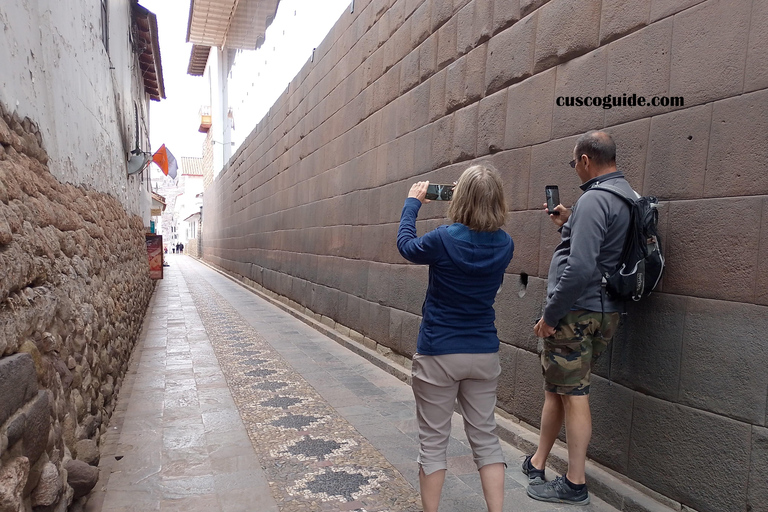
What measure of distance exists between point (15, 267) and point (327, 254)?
5963 mm

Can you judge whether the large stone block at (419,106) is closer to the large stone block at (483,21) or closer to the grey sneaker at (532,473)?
the large stone block at (483,21)

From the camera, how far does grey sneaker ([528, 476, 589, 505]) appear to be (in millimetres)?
2666

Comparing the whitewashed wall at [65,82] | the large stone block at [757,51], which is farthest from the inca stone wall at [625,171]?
the whitewashed wall at [65,82]

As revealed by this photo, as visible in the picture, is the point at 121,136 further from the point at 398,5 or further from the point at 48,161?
the point at 48,161

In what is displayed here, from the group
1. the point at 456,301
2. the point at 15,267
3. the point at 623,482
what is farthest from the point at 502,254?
the point at 15,267

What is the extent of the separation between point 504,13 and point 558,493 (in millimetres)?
3129

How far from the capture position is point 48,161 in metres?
2.80

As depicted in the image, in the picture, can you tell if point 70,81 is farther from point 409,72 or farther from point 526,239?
point 526,239

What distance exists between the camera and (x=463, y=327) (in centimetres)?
224

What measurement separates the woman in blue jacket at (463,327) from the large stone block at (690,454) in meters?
0.82

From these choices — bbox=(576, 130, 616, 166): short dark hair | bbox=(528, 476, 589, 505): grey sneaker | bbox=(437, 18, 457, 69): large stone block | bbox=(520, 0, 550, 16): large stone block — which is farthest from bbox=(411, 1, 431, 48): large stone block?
bbox=(528, 476, 589, 505): grey sneaker

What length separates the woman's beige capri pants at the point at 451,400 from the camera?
2242 mm

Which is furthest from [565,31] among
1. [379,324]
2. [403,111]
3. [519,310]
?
[379,324]

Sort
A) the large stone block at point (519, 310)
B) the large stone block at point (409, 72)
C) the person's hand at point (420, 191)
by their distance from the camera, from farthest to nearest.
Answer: the large stone block at point (409, 72) < the large stone block at point (519, 310) < the person's hand at point (420, 191)
